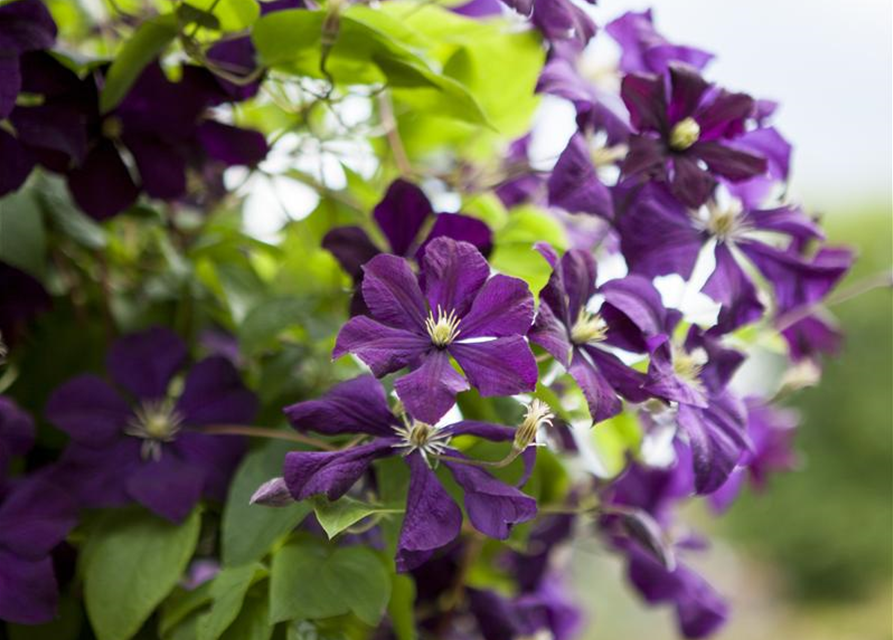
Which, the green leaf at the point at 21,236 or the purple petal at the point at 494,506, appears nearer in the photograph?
the purple petal at the point at 494,506

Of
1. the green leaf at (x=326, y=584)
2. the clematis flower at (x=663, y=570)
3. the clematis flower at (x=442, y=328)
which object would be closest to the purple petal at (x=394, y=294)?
the clematis flower at (x=442, y=328)

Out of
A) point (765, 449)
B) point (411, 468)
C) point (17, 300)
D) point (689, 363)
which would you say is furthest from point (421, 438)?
point (765, 449)

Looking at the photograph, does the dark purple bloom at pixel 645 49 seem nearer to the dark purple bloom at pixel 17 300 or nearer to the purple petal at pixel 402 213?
the purple petal at pixel 402 213

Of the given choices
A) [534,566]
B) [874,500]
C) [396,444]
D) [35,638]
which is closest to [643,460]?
[534,566]

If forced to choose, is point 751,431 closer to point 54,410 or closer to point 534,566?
point 534,566

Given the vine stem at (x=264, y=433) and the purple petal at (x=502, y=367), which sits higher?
the purple petal at (x=502, y=367)

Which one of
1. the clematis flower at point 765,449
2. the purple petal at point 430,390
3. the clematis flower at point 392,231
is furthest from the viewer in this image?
the clematis flower at point 765,449

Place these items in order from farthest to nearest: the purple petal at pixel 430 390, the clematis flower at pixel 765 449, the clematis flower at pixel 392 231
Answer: the clematis flower at pixel 765 449, the clematis flower at pixel 392 231, the purple petal at pixel 430 390
